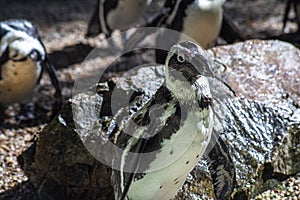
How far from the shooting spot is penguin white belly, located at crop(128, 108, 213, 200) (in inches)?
70.5

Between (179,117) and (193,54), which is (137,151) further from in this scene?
(193,54)

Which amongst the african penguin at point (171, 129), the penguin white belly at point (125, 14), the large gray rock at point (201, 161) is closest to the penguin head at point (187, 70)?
the african penguin at point (171, 129)

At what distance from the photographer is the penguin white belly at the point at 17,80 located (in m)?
3.27

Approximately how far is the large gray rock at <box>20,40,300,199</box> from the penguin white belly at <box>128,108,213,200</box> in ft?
1.09

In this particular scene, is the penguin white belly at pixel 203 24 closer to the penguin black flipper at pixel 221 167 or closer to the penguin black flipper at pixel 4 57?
the penguin black flipper at pixel 4 57

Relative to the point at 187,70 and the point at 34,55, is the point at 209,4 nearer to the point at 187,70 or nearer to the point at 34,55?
the point at 34,55

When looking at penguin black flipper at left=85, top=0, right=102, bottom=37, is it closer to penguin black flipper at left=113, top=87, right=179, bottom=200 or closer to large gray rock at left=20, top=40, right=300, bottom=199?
large gray rock at left=20, top=40, right=300, bottom=199

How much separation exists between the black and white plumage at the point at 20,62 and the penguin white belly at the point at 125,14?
814 millimetres

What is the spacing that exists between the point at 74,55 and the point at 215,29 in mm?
1063

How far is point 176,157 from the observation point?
5.98ft

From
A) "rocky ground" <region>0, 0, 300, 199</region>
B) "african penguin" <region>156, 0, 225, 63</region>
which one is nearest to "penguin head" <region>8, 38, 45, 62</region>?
"rocky ground" <region>0, 0, 300, 199</region>

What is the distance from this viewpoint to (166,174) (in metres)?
1.87

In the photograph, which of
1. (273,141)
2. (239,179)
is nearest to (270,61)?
(273,141)

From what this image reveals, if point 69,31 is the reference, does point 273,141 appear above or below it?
above
